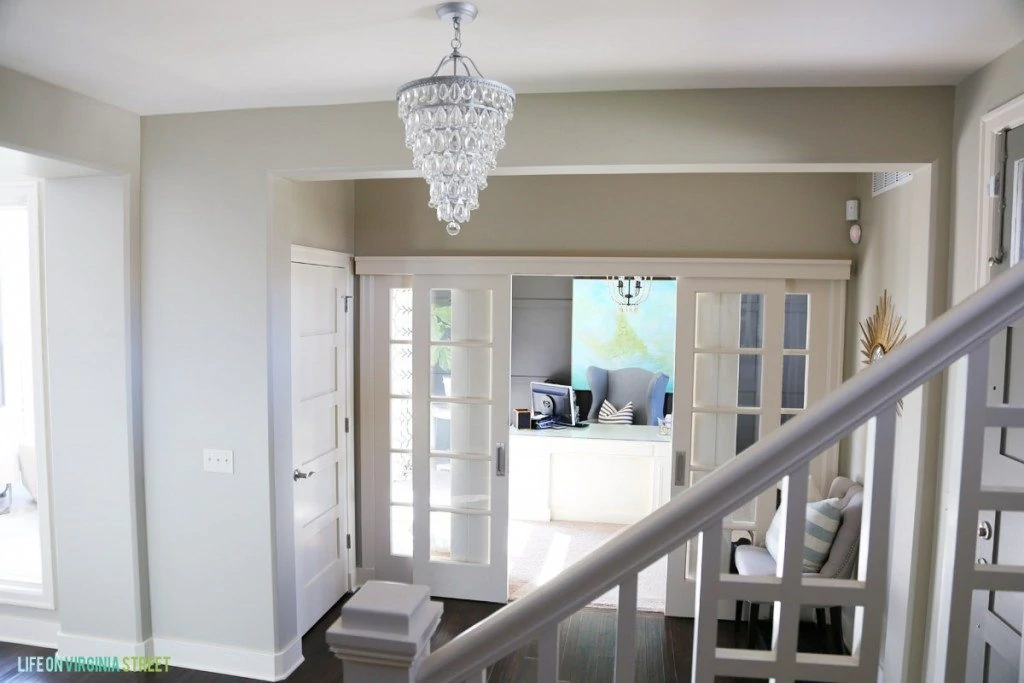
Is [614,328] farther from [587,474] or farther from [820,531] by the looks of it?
[820,531]

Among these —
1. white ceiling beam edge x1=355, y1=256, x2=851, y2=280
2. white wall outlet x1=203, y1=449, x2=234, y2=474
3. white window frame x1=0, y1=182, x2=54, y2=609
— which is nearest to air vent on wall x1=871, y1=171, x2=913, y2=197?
white ceiling beam edge x1=355, y1=256, x2=851, y2=280

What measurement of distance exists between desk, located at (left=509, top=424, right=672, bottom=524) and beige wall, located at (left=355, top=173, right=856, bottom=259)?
2062mm

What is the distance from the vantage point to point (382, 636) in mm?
1006

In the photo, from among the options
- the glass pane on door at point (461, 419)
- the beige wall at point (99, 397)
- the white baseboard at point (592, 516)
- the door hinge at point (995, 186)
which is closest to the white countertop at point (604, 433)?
the white baseboard at point (592, 516)

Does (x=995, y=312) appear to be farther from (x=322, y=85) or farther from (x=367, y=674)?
(x=322, y=85)

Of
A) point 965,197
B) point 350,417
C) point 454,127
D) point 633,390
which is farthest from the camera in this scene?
point 633,390

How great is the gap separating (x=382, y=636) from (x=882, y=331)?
121 inches

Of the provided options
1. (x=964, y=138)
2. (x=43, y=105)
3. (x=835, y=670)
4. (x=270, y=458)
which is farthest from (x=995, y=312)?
(x=43, y=105)

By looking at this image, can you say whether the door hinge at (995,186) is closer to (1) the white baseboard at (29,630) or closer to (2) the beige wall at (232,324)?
(2) the beige wall at (232,324)

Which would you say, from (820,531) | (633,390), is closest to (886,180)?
(820,531)

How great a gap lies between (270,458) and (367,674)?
235 cm

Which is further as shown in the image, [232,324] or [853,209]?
[853,209]

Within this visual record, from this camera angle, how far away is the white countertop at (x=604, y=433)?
551cm

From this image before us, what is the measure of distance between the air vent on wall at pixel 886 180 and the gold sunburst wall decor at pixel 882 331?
1.67ft
